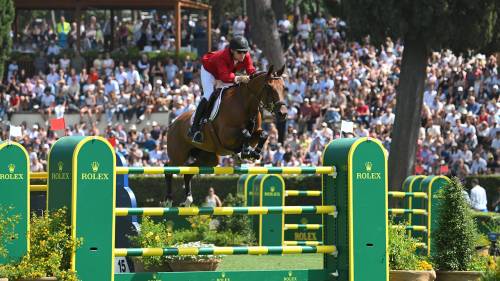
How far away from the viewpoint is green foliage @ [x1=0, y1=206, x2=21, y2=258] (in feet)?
33.1

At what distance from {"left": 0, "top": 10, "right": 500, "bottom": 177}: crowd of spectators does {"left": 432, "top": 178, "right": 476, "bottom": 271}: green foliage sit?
12.3m

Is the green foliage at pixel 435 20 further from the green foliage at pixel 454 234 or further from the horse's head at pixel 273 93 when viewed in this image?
the green foliage at pixel 454 234

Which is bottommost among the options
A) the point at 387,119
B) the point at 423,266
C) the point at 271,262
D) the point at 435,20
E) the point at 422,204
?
the point at 271,262

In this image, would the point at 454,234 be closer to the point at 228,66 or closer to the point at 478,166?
the point at 228,66

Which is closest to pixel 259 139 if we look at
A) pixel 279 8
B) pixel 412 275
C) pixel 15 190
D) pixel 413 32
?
pixel 412 275

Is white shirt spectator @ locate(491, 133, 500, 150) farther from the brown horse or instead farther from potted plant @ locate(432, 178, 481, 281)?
potted plant @ locate(432, 178, 481, 281)

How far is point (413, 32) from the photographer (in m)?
24.8

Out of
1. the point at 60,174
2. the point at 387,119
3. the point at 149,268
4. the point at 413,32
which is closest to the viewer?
the point at 60,174

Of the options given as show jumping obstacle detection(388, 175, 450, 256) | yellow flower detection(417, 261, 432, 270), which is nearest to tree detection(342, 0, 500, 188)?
show jumping obstacle detection(388, 175, 450, 256)

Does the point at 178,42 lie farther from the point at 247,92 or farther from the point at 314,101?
the point at 247,92

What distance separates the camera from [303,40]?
35.2 m

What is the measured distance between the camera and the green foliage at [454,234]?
1138 cm

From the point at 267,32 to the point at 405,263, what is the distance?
22134mm

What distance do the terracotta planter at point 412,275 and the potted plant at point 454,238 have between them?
41 centimetres
